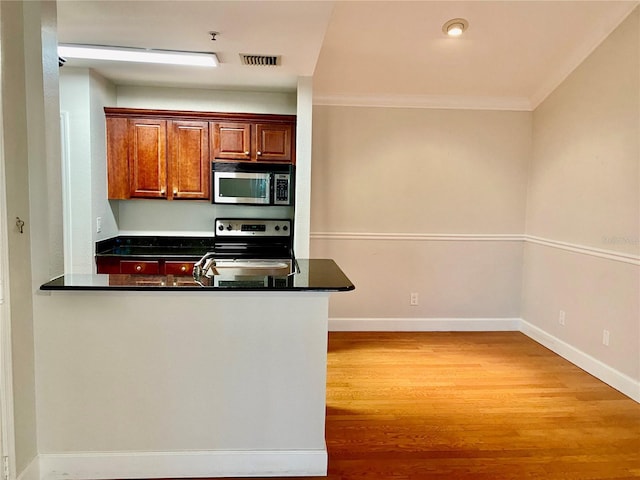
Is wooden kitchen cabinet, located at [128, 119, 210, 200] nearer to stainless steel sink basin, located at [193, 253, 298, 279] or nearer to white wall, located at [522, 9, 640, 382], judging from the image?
stainless steel sink basin, located at [193, 253, 298, 279]

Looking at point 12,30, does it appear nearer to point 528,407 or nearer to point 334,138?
point 334,138

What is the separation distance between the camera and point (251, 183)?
3828 millimetres

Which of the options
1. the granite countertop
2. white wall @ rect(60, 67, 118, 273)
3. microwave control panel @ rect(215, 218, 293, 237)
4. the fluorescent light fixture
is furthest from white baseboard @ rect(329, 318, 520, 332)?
the fluorescent light fixture

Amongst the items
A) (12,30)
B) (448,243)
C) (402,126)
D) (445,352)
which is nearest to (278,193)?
(402,126)

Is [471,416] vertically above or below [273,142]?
below

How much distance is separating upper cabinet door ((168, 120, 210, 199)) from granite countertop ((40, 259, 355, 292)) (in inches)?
75.1

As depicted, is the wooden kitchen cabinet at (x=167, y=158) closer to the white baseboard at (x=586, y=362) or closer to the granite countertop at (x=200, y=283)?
the granite countertop at (x=200, y=283)

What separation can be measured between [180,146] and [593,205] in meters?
3.56

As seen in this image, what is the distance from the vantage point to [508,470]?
2102mm

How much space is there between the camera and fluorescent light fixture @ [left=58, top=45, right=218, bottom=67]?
279 cm

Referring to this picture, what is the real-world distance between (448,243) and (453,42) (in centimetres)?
189

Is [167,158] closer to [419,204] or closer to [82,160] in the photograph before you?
[82,160]

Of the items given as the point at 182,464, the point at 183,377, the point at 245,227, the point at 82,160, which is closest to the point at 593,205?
the point at 245,227

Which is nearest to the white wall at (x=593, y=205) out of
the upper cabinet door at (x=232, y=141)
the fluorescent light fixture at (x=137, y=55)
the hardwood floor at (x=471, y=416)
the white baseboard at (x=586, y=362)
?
the white baseboard at (x=586, y=362)
